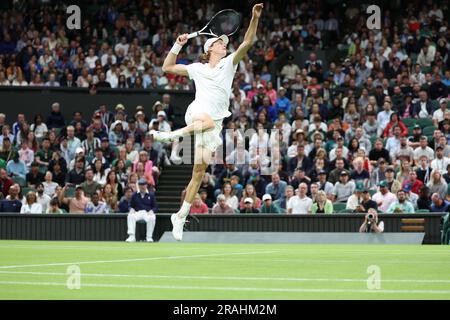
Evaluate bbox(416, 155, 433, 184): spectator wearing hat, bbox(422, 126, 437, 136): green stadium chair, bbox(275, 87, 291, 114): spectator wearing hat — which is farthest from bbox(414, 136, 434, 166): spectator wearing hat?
bbox(275, 87, 291, 114): spectator wearing hat

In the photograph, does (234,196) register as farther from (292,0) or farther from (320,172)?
(292,0)

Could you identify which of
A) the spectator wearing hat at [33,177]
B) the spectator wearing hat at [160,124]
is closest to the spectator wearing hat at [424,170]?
the spectator wearing hat at [160,124]

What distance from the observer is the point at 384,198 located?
21547 mm

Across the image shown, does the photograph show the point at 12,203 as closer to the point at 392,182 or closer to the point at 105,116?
the point at 105,116

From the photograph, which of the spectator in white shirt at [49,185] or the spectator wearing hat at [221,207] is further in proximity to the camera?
the spectator in white shirt at [49,185]

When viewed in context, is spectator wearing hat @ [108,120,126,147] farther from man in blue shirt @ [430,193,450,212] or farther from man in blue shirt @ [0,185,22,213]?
man in blue shirt @ [430,193,450,212]

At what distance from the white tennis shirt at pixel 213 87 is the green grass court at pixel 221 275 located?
6.65ft

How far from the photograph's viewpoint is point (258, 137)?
24.0 meters

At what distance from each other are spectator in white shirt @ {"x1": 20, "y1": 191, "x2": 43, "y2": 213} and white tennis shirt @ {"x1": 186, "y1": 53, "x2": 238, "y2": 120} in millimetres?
10584

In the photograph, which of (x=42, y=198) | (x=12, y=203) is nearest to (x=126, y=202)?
(x=42, y=198)

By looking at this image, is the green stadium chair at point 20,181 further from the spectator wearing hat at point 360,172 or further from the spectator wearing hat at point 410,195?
the spectator wearing hat at point 410,195

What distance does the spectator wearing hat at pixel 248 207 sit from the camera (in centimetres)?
2184

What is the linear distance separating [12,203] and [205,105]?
36.8ft
